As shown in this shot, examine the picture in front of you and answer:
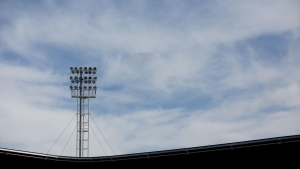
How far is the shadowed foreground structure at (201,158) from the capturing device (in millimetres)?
27078

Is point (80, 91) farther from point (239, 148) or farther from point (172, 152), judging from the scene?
point (239, 148)

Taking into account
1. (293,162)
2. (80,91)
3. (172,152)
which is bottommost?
(293,162)

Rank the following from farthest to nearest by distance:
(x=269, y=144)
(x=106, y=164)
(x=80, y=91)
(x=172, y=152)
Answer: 1. (x=80, y=91)
2. (x=106, y=164)
3. (x=172, y=152)
4. (x=269, y=144)

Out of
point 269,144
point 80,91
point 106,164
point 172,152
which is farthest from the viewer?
point 80,91

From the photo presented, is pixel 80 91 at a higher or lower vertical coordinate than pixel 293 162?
higher

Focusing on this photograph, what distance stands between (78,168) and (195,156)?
9494 millimetres

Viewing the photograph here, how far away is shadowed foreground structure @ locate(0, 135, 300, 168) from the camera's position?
27078mm

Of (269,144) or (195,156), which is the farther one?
(195,156)

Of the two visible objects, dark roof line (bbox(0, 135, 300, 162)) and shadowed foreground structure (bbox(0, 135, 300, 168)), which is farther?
shadowed foreground structure (bbox(0, 135, 300, 168))

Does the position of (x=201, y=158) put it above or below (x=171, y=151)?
below

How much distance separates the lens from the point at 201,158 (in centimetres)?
2920

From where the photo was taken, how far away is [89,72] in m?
50.7

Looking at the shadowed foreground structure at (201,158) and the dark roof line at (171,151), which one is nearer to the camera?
the dark roof line at (171,151)

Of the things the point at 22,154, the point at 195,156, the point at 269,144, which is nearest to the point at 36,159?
the point at 22,154
